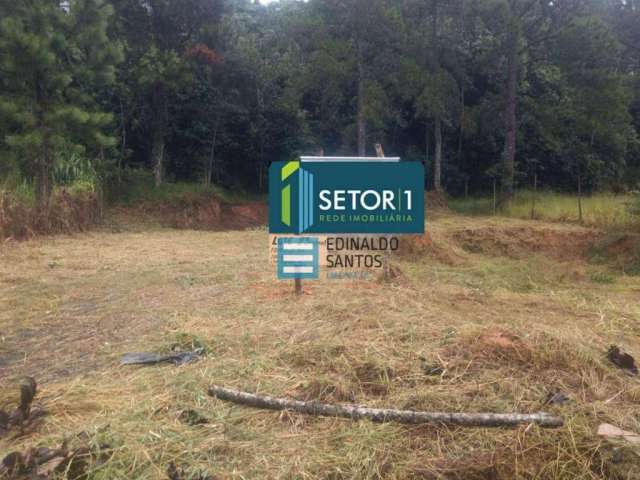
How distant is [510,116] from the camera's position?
1335cm

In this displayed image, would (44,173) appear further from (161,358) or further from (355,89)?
(355,89)

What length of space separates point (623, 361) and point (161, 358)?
2.34 m

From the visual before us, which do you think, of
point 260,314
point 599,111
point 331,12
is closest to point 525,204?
point 599,111

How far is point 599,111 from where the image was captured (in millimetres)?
12102

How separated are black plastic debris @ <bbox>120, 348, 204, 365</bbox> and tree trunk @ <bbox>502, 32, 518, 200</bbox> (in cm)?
1161

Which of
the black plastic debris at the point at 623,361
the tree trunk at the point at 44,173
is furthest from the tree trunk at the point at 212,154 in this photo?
the black plastic debris at the point at 623,361

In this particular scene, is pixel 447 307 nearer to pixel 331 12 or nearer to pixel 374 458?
pixel 374 458

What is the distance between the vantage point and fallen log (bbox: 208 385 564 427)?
2.15 m

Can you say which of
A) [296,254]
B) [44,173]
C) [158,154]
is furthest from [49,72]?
[296,254]

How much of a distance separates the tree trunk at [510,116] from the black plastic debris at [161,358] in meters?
11.6

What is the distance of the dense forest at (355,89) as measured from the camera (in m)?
11.8

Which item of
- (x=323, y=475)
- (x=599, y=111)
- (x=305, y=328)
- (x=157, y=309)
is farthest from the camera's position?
(x=599, y=111)

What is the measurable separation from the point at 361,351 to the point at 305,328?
602 mm

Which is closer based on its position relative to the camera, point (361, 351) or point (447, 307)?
point (361, 351)
